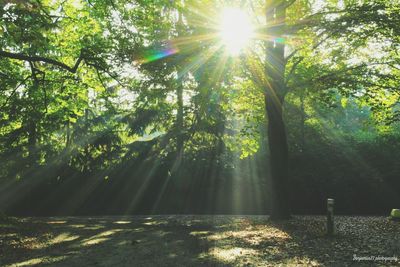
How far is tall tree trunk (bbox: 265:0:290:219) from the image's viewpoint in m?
15.8

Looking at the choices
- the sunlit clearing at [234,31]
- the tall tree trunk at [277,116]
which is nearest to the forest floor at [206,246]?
the tall tree trunk at [277,116]

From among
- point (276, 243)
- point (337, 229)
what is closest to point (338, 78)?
point (337, 229)

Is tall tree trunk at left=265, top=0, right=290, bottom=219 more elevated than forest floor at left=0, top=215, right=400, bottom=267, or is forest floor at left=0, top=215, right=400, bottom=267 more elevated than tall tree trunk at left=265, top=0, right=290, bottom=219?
tall tree trunk at left=265, top=0, right=290, bottom=219

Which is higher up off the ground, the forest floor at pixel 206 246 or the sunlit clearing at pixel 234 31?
the sunlit clearing at pixel 234 31

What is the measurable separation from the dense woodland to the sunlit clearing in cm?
25

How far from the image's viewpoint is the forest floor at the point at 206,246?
26.1 feet

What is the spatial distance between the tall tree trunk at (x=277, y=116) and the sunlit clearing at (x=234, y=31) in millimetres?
1082

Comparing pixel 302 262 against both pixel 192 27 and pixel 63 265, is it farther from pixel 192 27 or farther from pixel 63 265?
pixel 192 27

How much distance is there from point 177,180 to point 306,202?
820 cm
